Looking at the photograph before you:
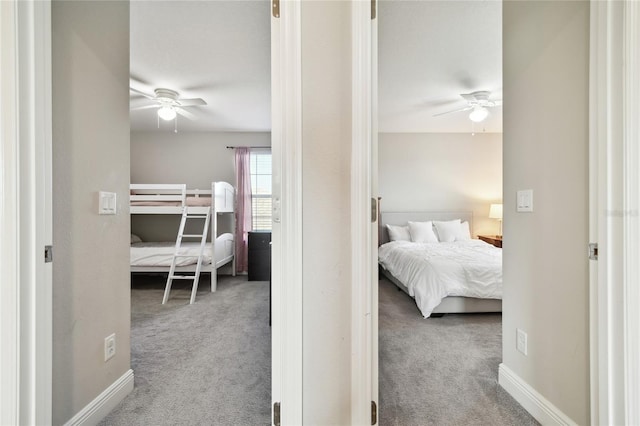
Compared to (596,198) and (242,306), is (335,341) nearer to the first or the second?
(596,198)

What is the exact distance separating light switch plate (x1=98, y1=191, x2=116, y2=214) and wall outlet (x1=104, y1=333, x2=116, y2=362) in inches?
26.3

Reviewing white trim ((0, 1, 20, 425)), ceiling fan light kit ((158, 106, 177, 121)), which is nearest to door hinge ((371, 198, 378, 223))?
white trim ((0, 1, 20, 425))

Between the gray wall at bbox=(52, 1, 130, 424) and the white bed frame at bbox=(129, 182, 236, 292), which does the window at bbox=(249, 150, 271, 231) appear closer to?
the white bed frame at bbox=(129, 182, 236, 292)

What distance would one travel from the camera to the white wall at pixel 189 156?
471 cm

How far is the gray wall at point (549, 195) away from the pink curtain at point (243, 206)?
3.81m

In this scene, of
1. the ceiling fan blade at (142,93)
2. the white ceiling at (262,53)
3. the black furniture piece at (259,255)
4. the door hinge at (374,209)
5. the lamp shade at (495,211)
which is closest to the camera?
the door hinge at (374,209)

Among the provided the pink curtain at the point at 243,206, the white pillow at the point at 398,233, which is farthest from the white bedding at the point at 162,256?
the white pillow at the point at 398,233

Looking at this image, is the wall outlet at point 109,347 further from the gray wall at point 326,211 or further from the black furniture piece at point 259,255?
the black furniture piece at point 259,255

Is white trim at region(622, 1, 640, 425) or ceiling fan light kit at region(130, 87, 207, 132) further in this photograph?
ceiling fan light kit at region(130, 87, 207, 132)

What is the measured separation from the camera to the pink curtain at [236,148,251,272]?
4.59 meters

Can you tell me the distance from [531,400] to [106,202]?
7.88 ft

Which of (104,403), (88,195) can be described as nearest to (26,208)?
(88,195)

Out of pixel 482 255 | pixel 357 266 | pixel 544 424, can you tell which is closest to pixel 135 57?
pixel 357 266

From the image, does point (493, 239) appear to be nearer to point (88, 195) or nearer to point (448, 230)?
point (448, 230)
